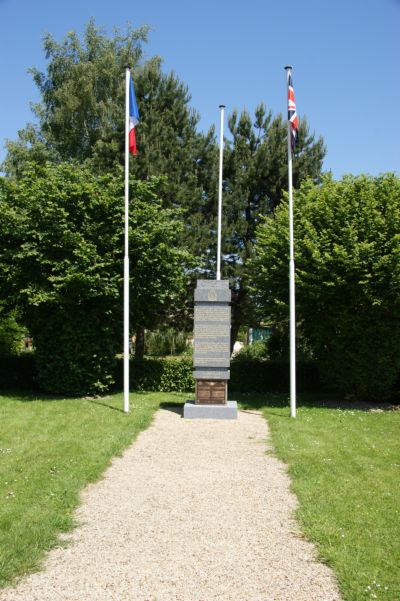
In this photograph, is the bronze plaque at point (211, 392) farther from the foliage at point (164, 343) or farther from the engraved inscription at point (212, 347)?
the foliage at point (164, 343)

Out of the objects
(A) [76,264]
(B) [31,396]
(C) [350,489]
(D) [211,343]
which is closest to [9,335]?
(B) [31,396]

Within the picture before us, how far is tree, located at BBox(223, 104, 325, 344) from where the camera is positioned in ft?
75.7

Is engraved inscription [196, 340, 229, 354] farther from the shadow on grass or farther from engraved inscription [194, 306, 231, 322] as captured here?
the shadow on grass

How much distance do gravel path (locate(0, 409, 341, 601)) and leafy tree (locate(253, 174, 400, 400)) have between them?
6.86m

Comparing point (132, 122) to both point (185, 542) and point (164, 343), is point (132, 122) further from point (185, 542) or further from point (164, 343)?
point (164, 343)

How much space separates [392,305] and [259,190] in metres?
10.9

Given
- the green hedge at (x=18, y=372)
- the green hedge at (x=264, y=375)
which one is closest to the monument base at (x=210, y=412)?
the green hedge at (x=264, y=375)

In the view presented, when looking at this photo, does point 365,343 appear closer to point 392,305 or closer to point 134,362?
point 392,305

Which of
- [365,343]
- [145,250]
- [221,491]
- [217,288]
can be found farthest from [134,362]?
[221,491]

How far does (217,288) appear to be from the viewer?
44.8 feet

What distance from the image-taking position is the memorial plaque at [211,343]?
1342 cm

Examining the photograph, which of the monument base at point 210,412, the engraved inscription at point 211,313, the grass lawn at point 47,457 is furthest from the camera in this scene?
the engraved inscription at point 211,313

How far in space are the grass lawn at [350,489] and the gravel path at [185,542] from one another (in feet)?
0.68

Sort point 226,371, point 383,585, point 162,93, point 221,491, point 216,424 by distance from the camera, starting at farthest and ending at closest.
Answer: point 162,93
point 226,371
point 216,424
point 221,491
point 383,585
